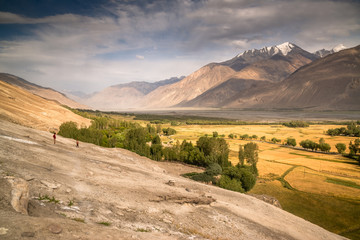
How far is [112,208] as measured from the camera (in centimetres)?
2345

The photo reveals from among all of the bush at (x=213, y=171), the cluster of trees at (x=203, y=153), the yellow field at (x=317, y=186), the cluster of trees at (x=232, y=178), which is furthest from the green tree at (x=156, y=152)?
the yellow field at (x=317, y=186)

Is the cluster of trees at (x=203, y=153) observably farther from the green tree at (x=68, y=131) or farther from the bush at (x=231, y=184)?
the green tree at (x=68, y=131)

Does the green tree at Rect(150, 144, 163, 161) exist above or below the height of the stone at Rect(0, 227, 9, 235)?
below

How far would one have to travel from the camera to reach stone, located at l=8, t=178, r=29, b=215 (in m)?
17.0

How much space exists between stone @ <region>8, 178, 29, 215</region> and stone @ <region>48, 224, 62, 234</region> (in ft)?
14.6

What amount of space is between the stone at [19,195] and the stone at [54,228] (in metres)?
4.44

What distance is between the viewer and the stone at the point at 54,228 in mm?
14193

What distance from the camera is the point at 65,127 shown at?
82.9m

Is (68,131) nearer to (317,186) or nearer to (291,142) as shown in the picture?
(317,186)

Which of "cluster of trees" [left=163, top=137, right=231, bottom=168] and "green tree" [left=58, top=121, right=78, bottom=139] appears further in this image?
"cluster of trees" [left=163, top=137, right=231, bottom=168]

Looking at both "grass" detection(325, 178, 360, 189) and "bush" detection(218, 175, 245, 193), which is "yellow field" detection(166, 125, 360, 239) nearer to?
"grass" detection(325, 178, 360, 189)

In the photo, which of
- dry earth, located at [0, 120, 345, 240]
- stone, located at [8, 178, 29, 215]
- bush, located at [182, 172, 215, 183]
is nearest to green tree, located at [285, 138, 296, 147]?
bush, located at [182, 172, 215, 183]

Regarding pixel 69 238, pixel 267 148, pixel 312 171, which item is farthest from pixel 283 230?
pixel 267 148

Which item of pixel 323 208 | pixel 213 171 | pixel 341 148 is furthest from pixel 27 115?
pixel 341 148
